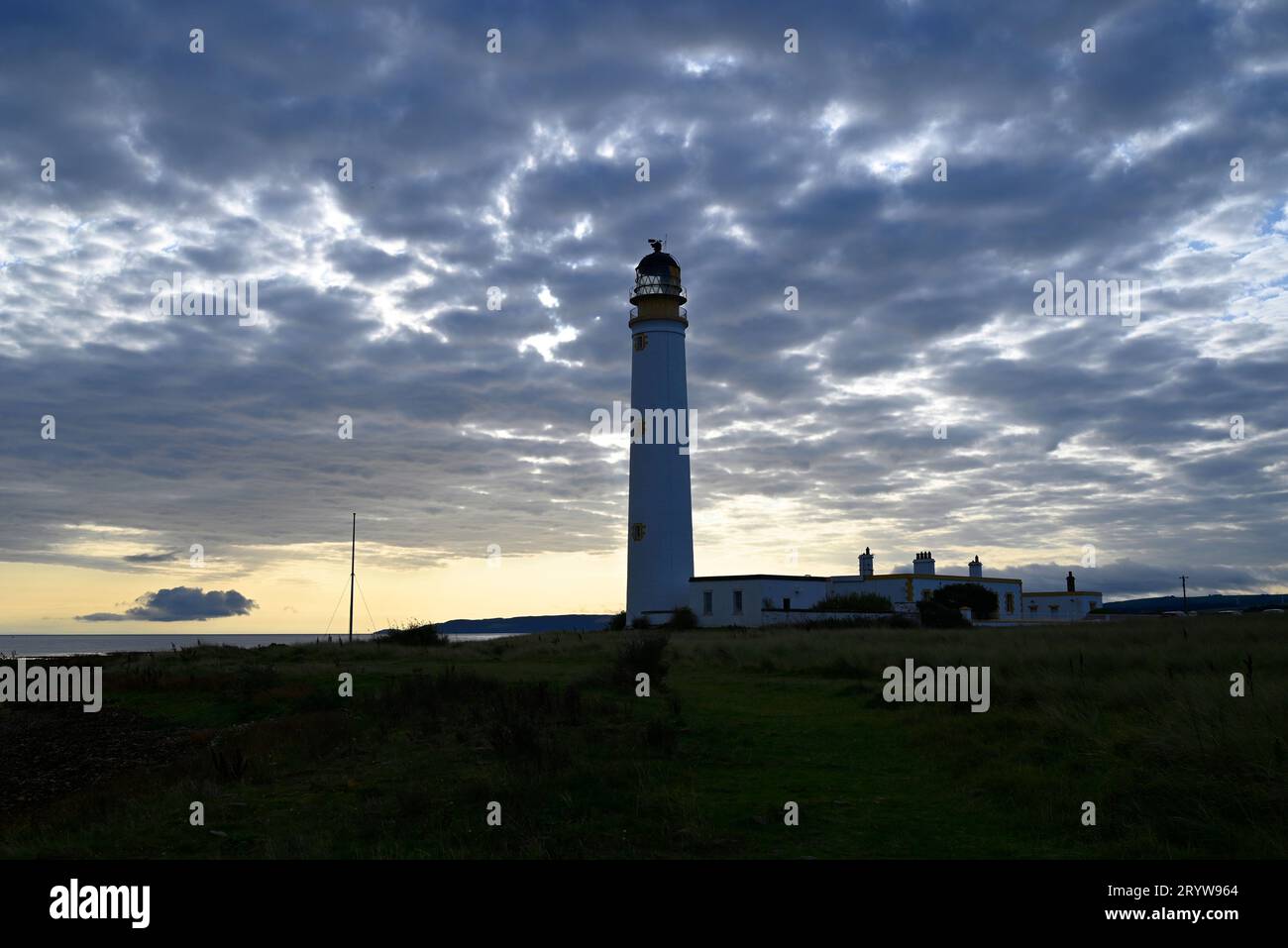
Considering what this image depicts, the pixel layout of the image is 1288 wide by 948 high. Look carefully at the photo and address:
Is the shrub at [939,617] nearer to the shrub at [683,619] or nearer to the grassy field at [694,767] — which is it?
the shrub at [683,619]

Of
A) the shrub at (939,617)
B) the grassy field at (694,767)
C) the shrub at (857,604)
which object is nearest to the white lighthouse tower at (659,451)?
the shrub at (857,604)

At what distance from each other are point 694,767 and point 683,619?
3543 centimetres

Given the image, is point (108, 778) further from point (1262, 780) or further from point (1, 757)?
point (1262, 780)

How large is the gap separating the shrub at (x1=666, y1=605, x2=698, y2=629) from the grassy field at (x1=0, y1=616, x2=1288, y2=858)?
23.8 meters

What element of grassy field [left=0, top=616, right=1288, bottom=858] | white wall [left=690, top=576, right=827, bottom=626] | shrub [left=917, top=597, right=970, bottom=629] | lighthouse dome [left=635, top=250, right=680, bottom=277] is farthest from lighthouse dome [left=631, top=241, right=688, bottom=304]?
grassy field [left=0, top=616, right=1288, bottom=858]

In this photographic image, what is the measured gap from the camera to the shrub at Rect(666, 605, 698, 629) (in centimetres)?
4662

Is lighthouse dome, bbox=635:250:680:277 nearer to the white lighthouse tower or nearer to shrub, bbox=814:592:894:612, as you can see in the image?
the white lighthouse tower

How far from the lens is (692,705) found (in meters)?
18.2

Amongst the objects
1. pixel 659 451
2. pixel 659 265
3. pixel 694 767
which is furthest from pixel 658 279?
pixel 694 767

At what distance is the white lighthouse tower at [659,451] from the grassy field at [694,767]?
954 inches

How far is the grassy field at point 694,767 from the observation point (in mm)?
8156

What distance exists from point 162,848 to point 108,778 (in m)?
7.27

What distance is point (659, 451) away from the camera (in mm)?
46719
